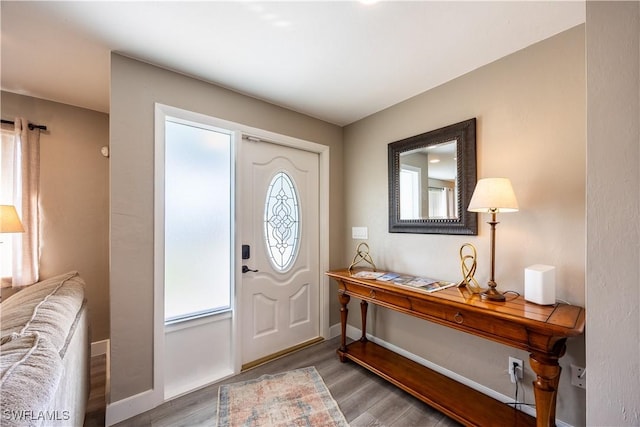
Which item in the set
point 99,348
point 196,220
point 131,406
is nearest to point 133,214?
point 196,220

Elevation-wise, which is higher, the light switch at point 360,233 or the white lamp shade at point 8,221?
the white lamp shade at point 8,221

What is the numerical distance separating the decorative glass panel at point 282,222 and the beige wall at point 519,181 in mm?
1041

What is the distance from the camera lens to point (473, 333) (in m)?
1.45

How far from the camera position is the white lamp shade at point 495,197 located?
4.72ft

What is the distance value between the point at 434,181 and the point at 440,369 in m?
1.50

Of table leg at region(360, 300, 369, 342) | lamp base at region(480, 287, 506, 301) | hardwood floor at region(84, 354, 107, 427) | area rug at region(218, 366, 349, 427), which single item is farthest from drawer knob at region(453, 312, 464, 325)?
hardwood floor at region(84, 354, 107, 427)

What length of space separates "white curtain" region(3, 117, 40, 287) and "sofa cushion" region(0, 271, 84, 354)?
0.72 meters

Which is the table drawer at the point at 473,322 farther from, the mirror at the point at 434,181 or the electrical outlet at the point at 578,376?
the mirror at the point at 434,181

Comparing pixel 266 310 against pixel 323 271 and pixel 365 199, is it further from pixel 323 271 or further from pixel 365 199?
pixel 365 199

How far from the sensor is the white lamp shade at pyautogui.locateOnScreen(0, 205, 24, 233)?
1.75 metres

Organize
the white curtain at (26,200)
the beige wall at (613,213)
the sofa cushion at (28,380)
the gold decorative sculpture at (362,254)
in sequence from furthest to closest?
1. the gold decorative sculpture at (362,254)
2. the white curtain at (26,200)
3. the beige wall at (613,213)
4. the sofa cushion at (28,380)

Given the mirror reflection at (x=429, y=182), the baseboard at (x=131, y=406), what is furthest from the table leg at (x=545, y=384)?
the baseboard at (x=131, y=406)

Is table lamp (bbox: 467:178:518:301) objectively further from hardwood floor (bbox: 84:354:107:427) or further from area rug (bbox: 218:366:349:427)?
hardwood floor (bbox: 84:354:107:427)

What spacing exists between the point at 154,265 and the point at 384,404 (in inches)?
73.7
